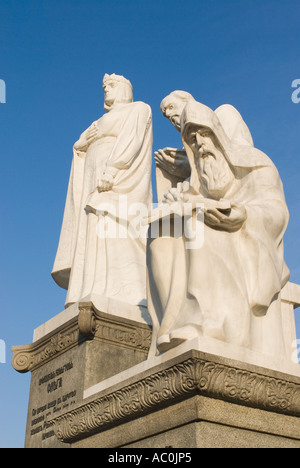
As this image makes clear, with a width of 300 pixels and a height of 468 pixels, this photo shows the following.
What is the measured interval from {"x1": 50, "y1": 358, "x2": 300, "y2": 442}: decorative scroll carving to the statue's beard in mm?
1430

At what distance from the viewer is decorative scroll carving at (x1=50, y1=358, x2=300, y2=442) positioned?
334cm

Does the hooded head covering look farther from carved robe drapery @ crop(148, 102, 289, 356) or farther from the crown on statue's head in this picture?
the crown on statue's head

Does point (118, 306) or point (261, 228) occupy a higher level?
point (118, 306)

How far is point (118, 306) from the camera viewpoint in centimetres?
682

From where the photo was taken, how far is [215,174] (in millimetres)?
4473

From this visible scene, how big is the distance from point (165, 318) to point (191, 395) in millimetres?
786

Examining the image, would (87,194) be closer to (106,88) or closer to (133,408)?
(106,88)

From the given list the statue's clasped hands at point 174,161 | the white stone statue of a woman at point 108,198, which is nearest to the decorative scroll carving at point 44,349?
the white stone statue of a woman at point 108,198

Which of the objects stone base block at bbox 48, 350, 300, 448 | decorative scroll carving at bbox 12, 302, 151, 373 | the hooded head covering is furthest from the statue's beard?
decorative scroll carving at bbox 12, 302, 151, 373

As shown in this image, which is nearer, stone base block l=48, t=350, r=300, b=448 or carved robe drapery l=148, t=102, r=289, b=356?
stone base block l=48, t=350, r=300, b=448

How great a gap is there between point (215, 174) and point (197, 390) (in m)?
1.69

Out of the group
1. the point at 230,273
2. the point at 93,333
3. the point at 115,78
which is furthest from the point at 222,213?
the point at 115,78
